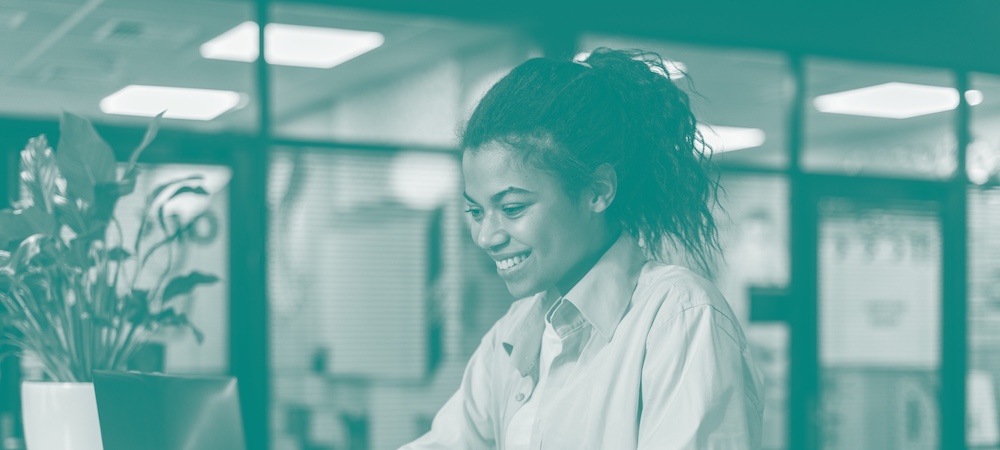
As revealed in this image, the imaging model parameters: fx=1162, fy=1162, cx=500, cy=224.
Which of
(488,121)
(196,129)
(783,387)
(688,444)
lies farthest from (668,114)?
(783,387)

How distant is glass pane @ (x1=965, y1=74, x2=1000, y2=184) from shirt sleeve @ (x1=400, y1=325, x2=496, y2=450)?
12.4ft

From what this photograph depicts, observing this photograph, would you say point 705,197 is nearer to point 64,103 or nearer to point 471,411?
point 471,411

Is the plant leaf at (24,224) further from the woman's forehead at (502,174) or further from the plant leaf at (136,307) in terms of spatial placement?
the woman's forehead at (502,174)

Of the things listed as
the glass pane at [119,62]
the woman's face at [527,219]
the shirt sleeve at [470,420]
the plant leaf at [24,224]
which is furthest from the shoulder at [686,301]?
the glass pane at [119,62]

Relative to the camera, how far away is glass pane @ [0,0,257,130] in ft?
11.9

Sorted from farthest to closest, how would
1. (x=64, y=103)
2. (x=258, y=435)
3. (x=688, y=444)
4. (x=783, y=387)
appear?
(x=783, y=387)
(x=258, y=435)
(x=64, y=103)
(x=688, y=444)

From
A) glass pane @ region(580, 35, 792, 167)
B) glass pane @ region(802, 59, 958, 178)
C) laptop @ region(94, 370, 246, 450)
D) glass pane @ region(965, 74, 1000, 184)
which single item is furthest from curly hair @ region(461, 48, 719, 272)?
glass pane @ region(965, 74, 1000, 184)

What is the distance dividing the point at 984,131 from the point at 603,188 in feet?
13.0

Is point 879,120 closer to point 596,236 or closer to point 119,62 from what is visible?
point 119,62

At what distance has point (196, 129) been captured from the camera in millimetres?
3832

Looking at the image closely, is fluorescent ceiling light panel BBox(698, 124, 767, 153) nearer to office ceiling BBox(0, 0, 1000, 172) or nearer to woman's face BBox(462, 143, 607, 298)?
office ceiling BBox(0, 0, 1000, 172)

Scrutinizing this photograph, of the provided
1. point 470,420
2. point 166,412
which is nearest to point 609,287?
point 470,420

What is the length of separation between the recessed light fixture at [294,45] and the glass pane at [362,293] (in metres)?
0.32

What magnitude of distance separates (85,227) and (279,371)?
194cm
